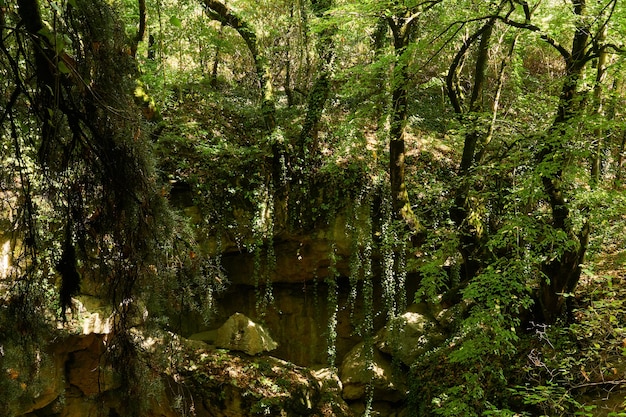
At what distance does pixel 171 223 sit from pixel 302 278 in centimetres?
623

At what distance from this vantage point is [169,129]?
8.02 meters

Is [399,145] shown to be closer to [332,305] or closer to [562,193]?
[562,193]

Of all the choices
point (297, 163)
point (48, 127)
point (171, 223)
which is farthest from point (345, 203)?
point (48, 127)

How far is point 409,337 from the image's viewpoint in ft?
24.2

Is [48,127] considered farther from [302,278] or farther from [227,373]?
[302,278]

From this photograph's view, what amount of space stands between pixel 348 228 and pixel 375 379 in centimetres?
233

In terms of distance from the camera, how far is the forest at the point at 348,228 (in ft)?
9.68

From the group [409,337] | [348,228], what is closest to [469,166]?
[348,228]

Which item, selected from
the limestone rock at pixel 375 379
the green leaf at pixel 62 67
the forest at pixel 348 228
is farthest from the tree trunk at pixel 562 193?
the green leaf at pixel 62 67

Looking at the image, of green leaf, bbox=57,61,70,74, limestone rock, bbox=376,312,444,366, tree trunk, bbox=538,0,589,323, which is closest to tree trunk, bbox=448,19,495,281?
tree trunk, bbox=538,0,589,323

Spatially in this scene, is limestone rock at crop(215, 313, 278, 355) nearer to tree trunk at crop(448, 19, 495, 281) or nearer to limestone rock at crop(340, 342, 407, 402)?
limestone rock at crop(340, 342, 407, 402)

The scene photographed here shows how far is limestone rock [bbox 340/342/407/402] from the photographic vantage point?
722 cm

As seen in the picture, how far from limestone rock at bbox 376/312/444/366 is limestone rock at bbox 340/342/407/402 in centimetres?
23

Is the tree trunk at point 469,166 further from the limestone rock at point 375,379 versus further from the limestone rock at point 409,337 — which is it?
the limestone rock at point 375,379
